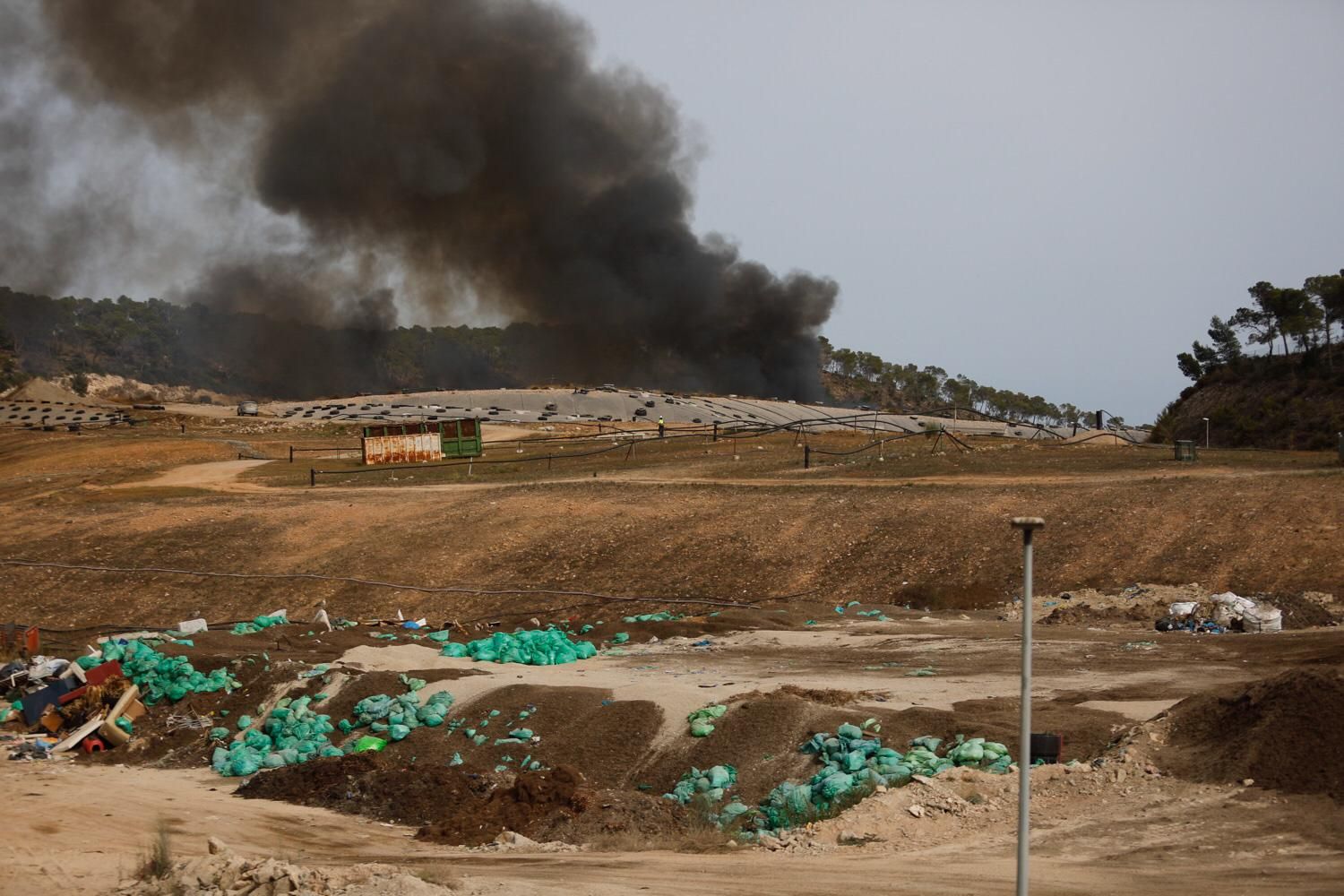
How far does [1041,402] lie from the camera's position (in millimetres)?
148875

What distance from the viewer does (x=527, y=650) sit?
70.6 ft

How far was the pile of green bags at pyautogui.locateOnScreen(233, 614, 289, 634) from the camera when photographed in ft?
80.5

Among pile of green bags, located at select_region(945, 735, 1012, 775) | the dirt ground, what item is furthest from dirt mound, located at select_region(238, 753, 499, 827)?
pile of green bags, located at select_region(945, 735, 1012, 775)

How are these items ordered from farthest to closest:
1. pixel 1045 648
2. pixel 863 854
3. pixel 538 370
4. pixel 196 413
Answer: pixel 538 370 → pixel 196 413 → pixel 1045 648 → pixel 863 854

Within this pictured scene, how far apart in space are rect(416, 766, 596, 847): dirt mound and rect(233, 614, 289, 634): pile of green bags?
1172cm

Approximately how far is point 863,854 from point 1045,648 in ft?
31.1

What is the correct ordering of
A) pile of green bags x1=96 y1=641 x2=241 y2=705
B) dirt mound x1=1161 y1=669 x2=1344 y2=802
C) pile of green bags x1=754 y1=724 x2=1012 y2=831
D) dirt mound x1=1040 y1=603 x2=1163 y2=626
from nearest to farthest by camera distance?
dirt mound x1=1161 y1=669 x2=1344 y2=802 → pile of green bags x1=754 y1=724 x2=1012 y2=831 → pile of green bags x1=96 y1=641 x2=241 y2=705 → dirt mound x1=1040 y1=603 x2=1163 y2=626

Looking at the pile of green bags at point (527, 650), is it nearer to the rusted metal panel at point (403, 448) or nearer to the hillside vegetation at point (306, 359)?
the rusted metal panel at point (403, 448)

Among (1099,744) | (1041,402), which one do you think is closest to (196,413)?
Result: (1099,744)

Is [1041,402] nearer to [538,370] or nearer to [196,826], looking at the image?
[538,370]

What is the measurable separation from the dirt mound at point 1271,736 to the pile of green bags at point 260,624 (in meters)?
17.0

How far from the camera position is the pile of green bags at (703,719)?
15.2 metres

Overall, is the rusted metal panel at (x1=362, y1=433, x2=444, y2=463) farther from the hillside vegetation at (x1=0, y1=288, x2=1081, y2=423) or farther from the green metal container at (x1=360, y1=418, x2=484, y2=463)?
the hillside vegetation at (x1=0, y1=288, x2=1081, y2=423)

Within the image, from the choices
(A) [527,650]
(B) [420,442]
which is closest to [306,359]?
(B) [420,442]
